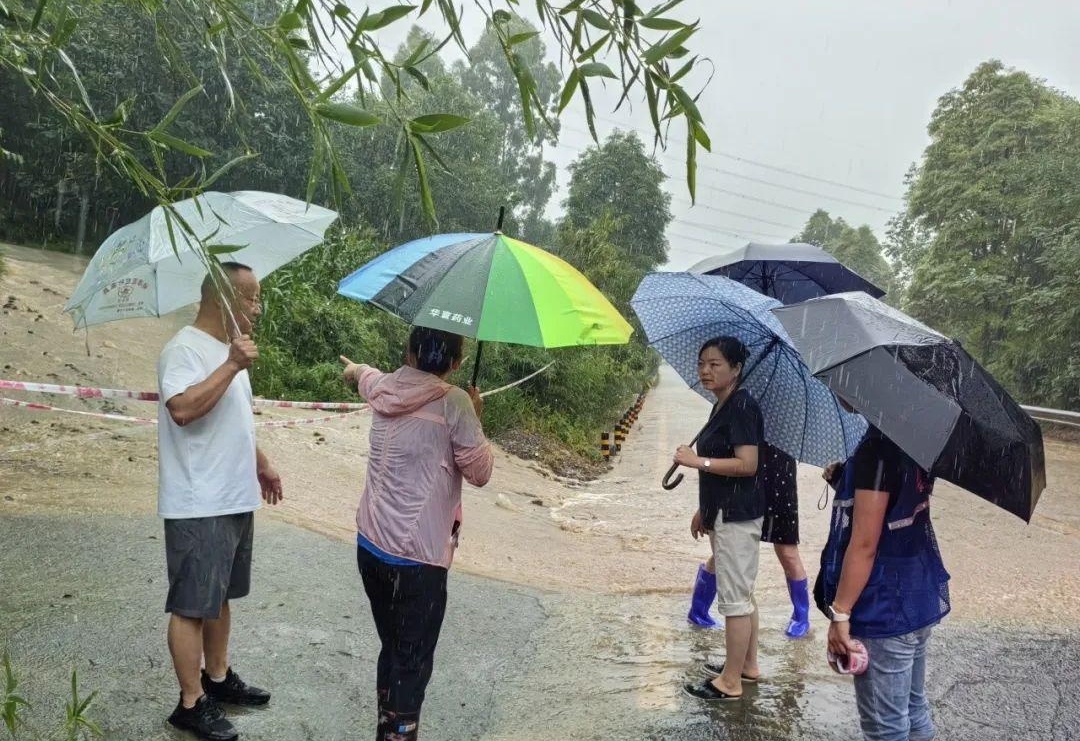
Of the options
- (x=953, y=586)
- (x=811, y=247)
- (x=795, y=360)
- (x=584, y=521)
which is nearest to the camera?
(x=795, y=360)

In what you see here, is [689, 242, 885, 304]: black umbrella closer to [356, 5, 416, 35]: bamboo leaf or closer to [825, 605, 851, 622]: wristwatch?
[825, 605, 851, 622]: wristwatch

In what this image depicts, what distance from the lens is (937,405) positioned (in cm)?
250

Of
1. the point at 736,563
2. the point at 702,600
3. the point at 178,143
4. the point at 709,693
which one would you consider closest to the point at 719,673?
the point at 709,693

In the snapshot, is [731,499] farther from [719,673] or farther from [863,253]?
[863,253]

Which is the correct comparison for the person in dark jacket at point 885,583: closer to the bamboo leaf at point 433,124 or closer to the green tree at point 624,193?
the bamboo leaf at point 433,124

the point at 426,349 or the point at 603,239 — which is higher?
the point at 603,239

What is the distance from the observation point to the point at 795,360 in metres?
4.09

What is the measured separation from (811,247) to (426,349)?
10.9ft

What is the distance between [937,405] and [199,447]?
241 cm

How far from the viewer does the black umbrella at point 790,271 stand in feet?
16.4

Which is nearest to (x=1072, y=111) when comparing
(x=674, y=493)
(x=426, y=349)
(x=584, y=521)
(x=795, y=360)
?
(x=674, y=493)

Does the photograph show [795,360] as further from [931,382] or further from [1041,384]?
[1041,384]

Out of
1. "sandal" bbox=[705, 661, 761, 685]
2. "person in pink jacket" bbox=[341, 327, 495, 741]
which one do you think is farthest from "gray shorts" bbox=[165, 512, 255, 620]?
"sandal" bbox=[705, 661, 761, 685]

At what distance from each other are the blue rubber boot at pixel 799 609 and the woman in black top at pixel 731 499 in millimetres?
1070
